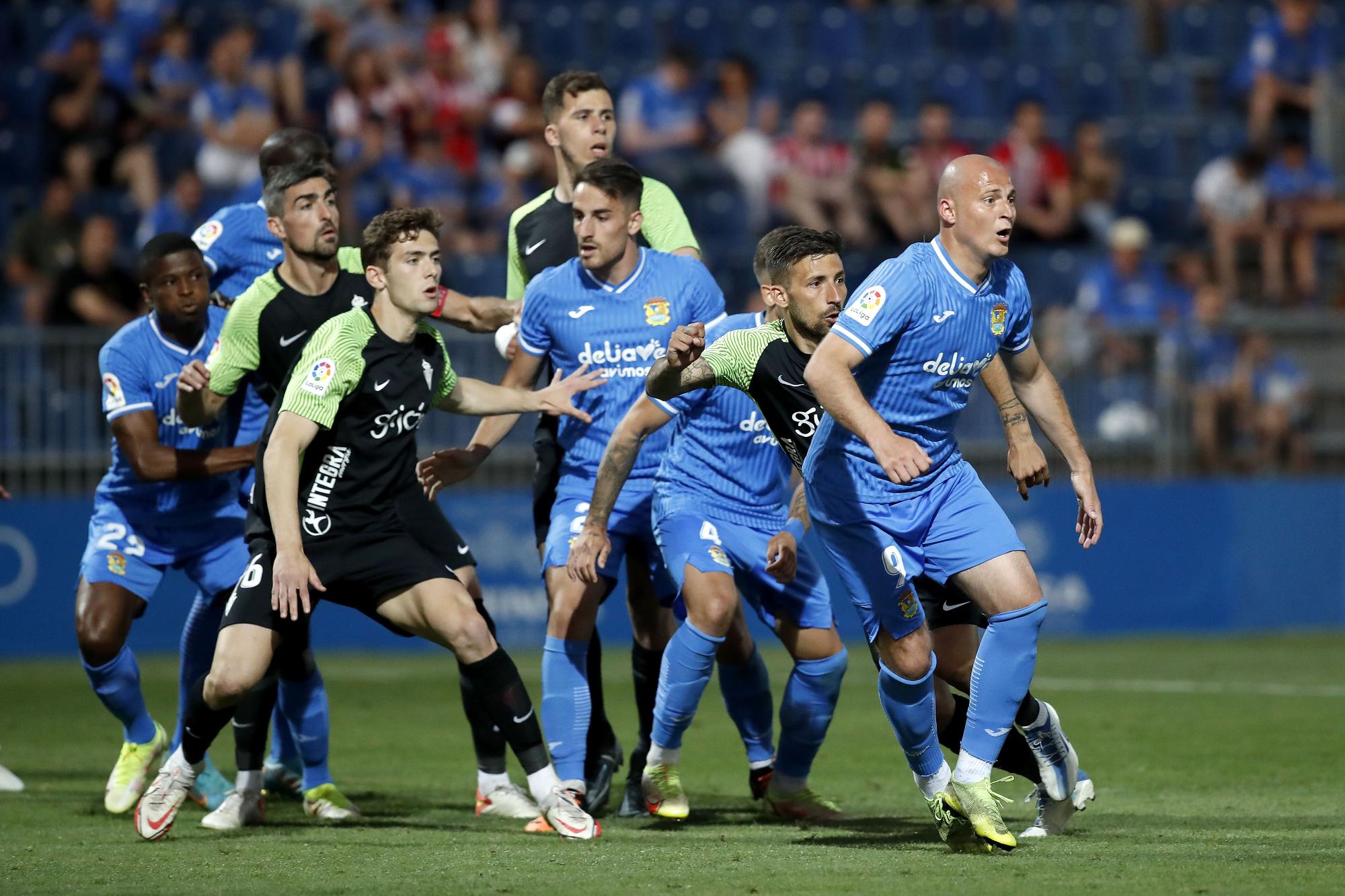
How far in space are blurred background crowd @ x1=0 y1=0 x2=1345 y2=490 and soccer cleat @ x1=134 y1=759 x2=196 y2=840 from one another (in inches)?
296

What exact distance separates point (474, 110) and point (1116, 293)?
6381mm

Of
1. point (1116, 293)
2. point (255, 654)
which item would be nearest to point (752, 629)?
point (1116, 293)

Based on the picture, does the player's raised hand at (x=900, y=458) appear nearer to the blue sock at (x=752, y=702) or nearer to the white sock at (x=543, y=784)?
the white sock at (x=543, y=784)

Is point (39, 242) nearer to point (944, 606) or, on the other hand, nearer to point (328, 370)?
point (328, 370)

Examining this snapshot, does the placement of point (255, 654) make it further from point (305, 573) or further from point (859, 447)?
point (859, 447)

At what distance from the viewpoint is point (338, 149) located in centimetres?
1638

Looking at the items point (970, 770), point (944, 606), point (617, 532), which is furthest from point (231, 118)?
point (970, 770)

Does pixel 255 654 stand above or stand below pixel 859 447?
below

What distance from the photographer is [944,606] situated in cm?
711

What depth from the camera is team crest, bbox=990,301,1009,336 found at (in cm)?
645

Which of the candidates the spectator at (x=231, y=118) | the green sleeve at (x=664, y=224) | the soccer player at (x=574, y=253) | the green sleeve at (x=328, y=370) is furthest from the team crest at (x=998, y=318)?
the spectator at (x=231, y=118)

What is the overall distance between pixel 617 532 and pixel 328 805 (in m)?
1.71

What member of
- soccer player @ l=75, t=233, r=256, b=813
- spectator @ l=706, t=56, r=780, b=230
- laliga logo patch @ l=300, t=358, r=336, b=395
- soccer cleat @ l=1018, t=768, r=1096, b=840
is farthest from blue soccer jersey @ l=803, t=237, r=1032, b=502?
spectator @ l=706, t=56, r=780, b=230

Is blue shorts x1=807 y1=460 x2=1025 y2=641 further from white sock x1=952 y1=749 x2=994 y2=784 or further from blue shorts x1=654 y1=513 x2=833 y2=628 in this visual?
blue shorts x1=654 y1=513 x2=833 y2=628
